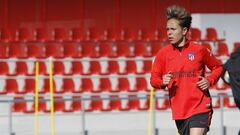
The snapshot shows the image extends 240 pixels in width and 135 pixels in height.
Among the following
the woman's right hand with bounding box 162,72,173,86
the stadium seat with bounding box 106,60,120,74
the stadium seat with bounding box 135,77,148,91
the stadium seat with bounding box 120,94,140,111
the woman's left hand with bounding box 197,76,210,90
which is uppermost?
the woman's right hand with bounding box 162,72,173,86

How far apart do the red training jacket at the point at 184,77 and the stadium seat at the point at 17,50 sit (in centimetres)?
1091

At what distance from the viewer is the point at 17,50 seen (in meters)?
16.4

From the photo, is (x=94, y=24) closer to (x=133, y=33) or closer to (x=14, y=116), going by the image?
(x=133, y=33)

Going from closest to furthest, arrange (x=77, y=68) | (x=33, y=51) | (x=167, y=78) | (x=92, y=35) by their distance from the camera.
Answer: (x=167, y=78), (x=77, y=68), (x=33, y=51), (x=92, y=35)

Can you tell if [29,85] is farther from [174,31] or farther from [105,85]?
[174,31]

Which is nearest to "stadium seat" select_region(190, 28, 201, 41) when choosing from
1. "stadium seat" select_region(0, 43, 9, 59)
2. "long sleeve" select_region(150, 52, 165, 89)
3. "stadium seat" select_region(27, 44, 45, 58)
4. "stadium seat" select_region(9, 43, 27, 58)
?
"stadium seat" select_region(27, 44, 45, 58)

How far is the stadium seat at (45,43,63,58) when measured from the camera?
54.0 feet

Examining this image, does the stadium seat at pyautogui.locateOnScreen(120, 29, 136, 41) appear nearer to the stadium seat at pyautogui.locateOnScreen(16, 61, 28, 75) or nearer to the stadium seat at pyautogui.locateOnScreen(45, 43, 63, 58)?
the stadium seat at pyautogui.locateOnScreen(45, 43, 63, 58)

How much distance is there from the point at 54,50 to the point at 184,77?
11.1 m

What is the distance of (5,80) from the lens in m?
15.6

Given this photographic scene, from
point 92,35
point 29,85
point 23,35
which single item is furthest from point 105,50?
point 29,85

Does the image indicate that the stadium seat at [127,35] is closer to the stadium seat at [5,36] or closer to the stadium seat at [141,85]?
the stadium seat at [141,85]

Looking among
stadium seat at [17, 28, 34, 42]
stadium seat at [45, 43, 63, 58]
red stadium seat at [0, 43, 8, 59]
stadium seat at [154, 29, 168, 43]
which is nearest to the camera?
stadium seat at [45, 43, 63, 58]

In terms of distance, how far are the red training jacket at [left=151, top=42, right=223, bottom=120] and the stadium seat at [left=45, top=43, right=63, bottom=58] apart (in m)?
10.7
